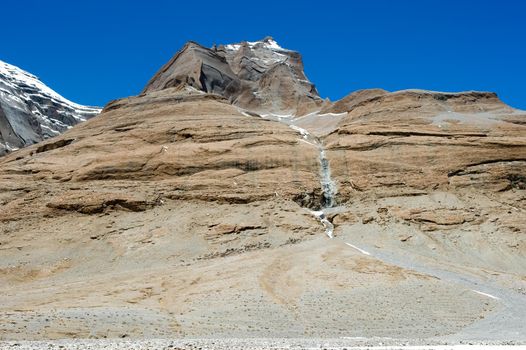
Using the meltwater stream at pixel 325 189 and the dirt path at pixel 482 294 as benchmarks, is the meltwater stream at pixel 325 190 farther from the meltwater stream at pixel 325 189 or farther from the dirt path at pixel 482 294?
the dirt path at pixel 482 294

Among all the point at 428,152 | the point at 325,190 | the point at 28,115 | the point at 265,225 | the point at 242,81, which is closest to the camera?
the point at 265,225

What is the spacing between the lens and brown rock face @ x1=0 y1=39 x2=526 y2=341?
25719 mm

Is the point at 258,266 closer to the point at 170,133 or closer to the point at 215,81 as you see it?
the point at 170,133

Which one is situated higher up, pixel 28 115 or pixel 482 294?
pixel 28 115

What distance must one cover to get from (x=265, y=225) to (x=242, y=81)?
105 meters

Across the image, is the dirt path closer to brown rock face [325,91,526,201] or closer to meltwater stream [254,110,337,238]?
meltwater stream [254,110,337,238]

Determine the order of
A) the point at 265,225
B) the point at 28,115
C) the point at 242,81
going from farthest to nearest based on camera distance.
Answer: the point at 28,115 < the point at 242,81 < the point at 265,225

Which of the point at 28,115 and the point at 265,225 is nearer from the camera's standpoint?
the point at 265,225

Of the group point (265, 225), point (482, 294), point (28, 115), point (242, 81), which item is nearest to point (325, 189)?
point (265, 225)

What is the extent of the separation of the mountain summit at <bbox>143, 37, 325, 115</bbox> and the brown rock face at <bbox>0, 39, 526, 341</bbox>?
162 feet

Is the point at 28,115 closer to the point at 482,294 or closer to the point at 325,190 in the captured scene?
the point at 325,190

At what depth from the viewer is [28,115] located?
15688cm

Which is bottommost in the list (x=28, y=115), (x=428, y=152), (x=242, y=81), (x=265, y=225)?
(x=265, y=225)

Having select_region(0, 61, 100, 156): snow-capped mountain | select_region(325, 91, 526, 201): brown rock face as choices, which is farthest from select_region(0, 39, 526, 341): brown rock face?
select_region(0, 61, 100, 156): snow-capped mountain
